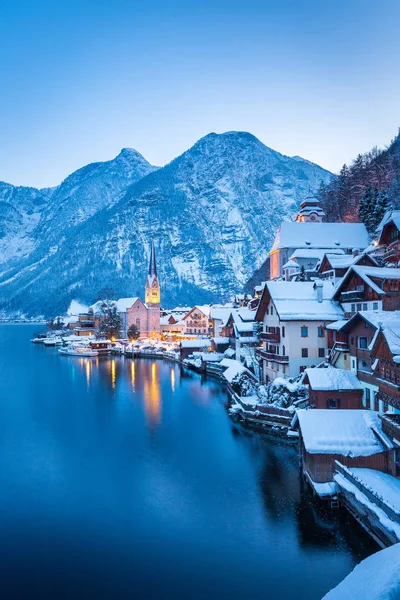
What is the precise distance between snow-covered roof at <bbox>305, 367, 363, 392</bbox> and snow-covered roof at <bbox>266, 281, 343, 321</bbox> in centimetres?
832

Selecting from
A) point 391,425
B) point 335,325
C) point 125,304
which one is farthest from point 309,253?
point 125,304

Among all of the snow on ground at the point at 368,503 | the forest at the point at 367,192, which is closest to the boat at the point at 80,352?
the forest at the point at 367,192

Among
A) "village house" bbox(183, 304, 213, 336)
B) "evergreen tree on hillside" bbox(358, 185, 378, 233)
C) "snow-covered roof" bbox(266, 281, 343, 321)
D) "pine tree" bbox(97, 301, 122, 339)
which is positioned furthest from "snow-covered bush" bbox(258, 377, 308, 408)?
"pine tree" bbox(97, 301, 122, 339)

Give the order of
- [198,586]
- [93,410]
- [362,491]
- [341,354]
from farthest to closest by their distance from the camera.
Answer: [93,410] → [341,354] → [362,491] → [198,586]

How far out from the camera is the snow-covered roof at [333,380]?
28031mm

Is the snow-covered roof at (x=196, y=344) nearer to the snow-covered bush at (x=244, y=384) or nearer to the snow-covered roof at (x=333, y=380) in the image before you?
the snow-covered bush at (x=244, y=384)

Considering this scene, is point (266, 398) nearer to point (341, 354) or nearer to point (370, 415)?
point (341, 354)

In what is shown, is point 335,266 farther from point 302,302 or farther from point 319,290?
point 302,302

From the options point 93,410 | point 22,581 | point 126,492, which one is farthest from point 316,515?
point 93,410

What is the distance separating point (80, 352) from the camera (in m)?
100

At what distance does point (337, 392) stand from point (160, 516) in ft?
43.6

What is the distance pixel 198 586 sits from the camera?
1580 cm

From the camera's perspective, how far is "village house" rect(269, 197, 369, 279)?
66.6 m

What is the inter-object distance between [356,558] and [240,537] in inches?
186
